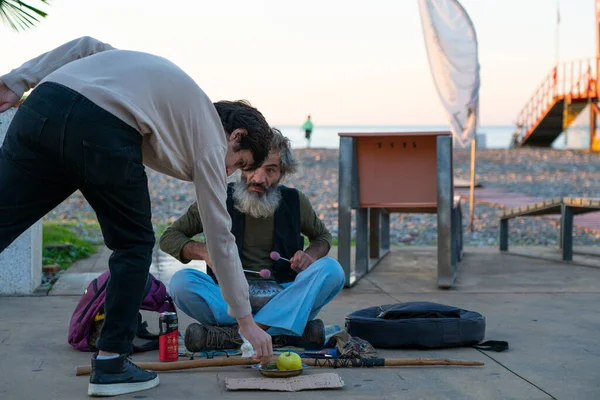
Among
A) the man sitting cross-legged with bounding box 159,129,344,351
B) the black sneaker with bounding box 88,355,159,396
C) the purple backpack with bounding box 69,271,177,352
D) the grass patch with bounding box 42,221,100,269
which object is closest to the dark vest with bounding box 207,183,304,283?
the man sitting cross-legged with bounding box 159,129,344,351

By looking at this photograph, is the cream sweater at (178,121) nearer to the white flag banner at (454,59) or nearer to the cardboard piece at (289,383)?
the cardboard piece at (289,383)

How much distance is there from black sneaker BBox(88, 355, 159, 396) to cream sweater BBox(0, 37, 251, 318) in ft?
2.20

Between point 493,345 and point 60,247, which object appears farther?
point 60,247

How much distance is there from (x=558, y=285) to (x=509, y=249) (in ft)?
8.63

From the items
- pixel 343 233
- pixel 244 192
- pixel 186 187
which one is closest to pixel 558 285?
pixel 343 233

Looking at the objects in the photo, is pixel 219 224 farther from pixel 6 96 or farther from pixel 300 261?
pixel 300 261

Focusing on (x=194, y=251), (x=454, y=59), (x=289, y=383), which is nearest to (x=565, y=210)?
(x=454, y=59)

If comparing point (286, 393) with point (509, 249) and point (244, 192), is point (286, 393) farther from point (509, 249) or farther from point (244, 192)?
point (509, 249)

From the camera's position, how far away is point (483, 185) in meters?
18.4

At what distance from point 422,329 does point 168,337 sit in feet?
4.27

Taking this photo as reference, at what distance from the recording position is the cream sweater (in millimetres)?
3215

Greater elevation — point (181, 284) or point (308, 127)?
point (308, 127)

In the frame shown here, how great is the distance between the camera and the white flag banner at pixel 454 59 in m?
10.2

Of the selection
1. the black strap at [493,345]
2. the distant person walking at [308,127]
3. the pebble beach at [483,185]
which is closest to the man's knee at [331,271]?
the black strap at [493,345]
